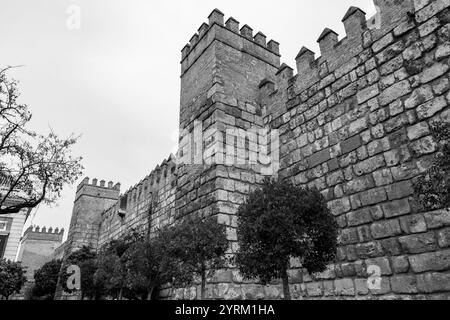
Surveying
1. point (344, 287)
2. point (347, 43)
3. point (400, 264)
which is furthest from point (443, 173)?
point (347, 43)

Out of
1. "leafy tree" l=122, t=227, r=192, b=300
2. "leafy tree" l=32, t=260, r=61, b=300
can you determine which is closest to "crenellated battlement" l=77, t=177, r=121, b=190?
"leafy tree" l=32, t=260, r=61, b=300

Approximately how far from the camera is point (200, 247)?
5.47 m

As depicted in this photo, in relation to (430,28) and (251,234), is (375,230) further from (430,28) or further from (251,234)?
(430,28)

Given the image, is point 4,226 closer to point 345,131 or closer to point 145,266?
point 145,266

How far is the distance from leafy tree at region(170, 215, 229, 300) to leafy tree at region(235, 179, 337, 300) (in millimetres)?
641

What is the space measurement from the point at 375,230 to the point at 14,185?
394 inches

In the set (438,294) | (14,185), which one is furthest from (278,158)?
(14,185)

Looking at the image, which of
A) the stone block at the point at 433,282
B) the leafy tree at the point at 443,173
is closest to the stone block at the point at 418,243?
the stone block at the point at 433,282

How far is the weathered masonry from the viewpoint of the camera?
16.2 ft

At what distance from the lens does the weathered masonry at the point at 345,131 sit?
195 inches

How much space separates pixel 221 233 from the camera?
18.8 feet

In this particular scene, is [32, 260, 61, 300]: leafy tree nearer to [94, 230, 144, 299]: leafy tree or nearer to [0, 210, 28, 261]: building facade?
[0, 210, 28, 261]: building facade

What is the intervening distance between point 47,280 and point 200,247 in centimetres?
1936

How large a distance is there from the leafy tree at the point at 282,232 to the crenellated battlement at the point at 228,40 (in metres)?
5.28
